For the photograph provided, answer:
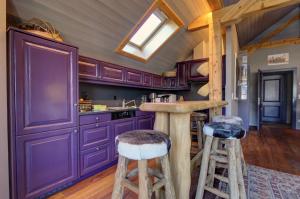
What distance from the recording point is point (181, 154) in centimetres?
127

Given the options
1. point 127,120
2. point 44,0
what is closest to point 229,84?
point 127,120

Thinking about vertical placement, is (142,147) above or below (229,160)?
above

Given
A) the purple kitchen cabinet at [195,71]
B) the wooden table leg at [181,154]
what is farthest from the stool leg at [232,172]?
the purple kitchen cabinet at [195,71]

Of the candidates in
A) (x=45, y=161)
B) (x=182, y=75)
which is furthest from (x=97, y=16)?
(x=182, y=75)

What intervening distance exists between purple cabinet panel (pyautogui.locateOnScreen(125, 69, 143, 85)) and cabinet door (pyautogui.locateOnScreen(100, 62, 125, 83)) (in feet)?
0.50

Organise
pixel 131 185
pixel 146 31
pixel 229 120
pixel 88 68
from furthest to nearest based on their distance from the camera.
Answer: pixel 146 31 < pixel 88 68 < pixel 229 120 < pixel 131 185

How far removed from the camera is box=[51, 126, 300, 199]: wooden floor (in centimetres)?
171

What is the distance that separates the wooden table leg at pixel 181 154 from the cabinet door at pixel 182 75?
310 cm

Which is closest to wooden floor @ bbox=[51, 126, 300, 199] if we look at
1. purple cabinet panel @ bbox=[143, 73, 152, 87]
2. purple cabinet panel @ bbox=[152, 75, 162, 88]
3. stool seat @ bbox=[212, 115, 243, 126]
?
stool seat @ bbox=[212, 115, 243, 126]

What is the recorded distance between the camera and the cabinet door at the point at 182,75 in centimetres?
425

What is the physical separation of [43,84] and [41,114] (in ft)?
1.02

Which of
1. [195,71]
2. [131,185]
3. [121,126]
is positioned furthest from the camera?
[195,71]

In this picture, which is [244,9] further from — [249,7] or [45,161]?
[45,161]

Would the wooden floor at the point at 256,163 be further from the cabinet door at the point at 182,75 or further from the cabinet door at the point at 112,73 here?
the cabinet door at the point at 182,75
